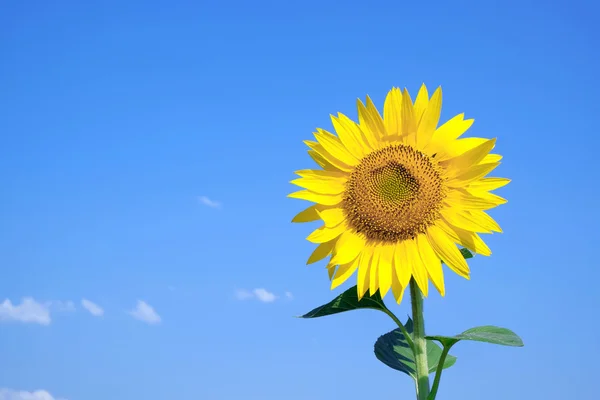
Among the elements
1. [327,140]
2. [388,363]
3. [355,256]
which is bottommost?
[388,363]

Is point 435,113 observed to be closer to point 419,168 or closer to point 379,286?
point 419,168

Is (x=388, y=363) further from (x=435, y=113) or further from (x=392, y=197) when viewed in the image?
(x=435, y=113)

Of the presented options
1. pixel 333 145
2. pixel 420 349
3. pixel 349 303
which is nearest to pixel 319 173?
pixel 333 145

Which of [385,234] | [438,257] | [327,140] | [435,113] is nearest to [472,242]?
[438,257]

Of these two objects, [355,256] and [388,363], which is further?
[388,363]

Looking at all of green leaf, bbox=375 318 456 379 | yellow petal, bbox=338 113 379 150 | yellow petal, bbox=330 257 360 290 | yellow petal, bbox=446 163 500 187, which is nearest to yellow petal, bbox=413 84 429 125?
yellow petal, bbox=338 113 379 150

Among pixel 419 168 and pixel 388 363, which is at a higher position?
pixel 419 168

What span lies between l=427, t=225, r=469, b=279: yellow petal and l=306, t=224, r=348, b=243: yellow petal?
0.51m

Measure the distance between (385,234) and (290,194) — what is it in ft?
1.98

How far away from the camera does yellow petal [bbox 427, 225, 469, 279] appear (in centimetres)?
391

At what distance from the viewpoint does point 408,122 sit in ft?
13.2

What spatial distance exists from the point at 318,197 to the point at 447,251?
80cm

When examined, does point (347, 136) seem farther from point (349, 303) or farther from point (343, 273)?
point (349, 303)

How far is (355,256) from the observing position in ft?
13.3
